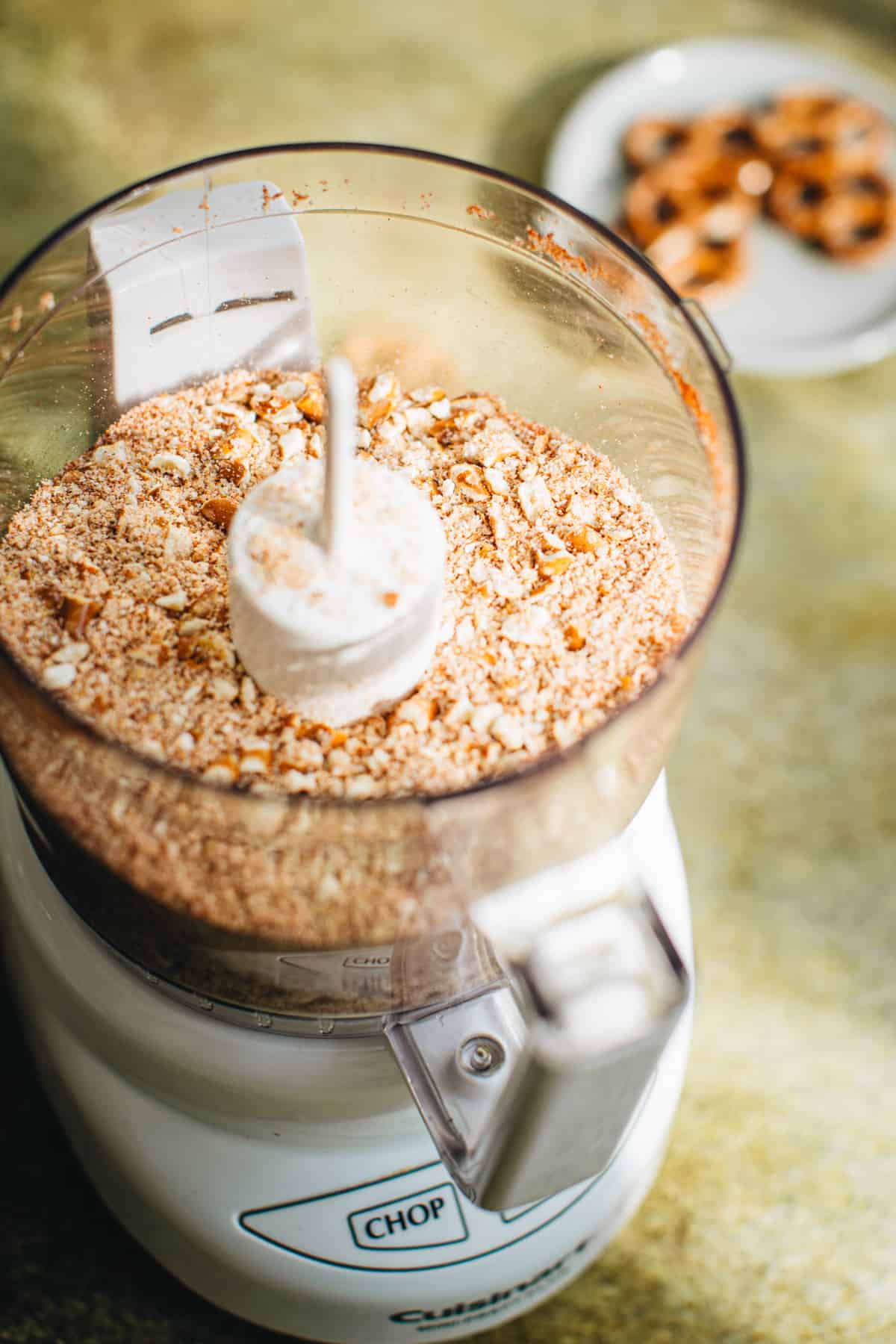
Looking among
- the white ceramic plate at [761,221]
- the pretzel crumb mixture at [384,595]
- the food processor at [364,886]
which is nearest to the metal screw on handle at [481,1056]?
the food processor at [364,886]

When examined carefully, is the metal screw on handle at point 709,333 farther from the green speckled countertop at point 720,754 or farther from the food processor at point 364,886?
the green speckled countertop at point 720,754

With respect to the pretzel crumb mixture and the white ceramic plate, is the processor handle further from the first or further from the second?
the white ceramic plate

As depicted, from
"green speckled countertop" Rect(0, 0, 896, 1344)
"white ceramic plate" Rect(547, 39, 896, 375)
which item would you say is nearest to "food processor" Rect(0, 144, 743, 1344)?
"green speckled countertop" Rect(0, 0, 896, 1344)

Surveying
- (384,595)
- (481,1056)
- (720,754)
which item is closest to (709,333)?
(384,595)

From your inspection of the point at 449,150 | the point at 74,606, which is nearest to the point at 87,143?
the point at 449,150

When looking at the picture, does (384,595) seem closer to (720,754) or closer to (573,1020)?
(573,1020)
